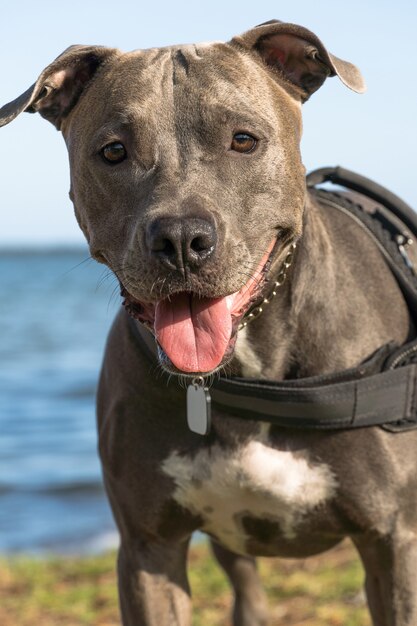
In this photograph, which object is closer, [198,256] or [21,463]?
[198,256]

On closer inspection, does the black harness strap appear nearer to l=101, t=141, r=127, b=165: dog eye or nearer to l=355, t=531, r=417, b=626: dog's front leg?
l=355, t=531, r=417, b=626: dog's front leg

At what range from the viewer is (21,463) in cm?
984

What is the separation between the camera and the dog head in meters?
3.48

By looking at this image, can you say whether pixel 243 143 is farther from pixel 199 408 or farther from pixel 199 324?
pixel 199 408

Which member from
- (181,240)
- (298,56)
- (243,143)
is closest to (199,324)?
(181,240)

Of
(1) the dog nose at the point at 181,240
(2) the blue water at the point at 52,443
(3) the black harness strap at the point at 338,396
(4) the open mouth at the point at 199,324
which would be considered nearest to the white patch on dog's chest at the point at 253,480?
(3) the black harness strap at the point at 338,396

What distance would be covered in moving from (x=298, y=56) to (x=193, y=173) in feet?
2.30

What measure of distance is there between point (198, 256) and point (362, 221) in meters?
1.08

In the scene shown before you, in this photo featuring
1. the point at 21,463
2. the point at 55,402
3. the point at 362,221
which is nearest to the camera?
the point at 362,221

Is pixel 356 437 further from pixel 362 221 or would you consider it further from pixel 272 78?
pixel 272 78

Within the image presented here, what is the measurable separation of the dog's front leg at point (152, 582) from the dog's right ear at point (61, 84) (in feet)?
4.98

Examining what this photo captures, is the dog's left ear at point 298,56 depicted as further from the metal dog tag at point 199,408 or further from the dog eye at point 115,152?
the metal dog tag at point 199,408

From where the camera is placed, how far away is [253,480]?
3955 mm

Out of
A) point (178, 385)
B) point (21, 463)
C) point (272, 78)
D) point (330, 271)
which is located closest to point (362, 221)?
point (330, 271)
